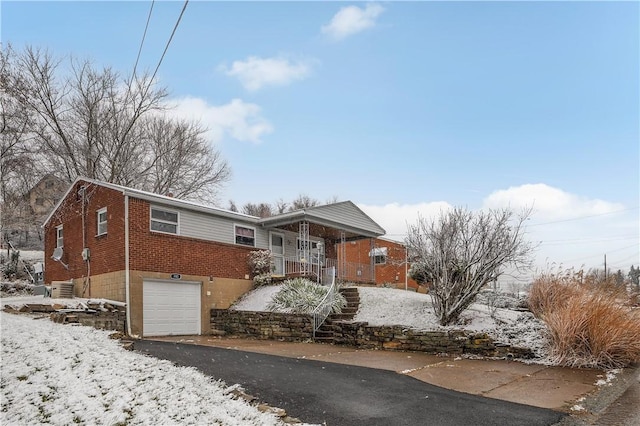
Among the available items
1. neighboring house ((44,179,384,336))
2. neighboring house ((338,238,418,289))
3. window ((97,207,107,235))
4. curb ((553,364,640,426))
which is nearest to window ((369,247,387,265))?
neighboring house ((338,238,418,289))

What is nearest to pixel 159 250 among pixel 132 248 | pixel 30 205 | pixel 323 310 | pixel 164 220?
pixel 132 248

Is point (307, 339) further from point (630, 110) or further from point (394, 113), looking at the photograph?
point (630, 110)

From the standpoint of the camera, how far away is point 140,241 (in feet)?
44.3

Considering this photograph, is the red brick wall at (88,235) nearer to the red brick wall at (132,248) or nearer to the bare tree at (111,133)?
the red brick wall at (132,248)

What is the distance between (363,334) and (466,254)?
125 inches

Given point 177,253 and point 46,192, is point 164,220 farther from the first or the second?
point 46,192

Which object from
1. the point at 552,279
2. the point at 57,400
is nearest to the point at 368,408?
the point at 57,400

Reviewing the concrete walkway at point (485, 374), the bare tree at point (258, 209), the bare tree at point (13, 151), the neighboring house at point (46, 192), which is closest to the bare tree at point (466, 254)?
the concrete walkway at point (485, 374)

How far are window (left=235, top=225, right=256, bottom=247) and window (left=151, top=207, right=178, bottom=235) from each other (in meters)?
2.61

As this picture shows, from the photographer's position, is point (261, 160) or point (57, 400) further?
point (261, 160)

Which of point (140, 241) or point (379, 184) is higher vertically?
point (379, 184)

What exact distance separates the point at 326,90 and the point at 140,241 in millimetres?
7031

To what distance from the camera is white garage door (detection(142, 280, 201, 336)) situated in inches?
Answer: 532

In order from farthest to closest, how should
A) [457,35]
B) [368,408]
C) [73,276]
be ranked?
[73,276] → [457,35] → [368,408]
